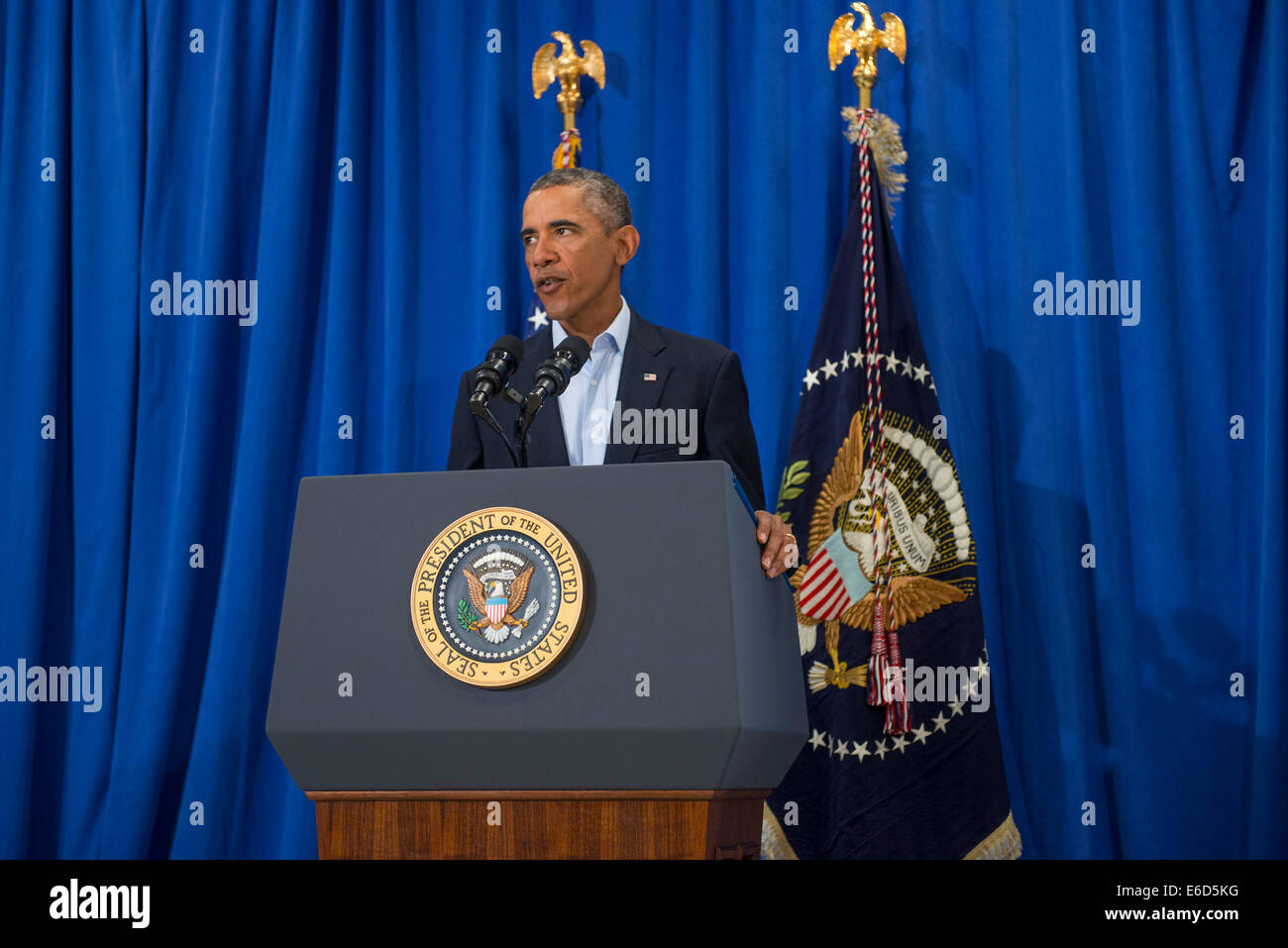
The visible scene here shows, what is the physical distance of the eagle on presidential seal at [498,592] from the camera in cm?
165

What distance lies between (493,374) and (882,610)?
1663mm

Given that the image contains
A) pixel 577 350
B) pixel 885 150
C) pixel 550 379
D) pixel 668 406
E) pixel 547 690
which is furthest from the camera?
pixel 885 150

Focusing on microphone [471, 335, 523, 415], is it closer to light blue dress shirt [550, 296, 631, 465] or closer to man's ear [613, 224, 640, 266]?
light blue dress shirt [550, 296, 631, 465]

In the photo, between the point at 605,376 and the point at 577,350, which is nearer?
the point at 577,350

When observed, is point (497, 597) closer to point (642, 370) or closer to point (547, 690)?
point (547, 690)

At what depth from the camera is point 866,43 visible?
3.49 metres

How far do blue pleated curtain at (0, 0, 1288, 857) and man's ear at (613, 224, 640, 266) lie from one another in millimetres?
861

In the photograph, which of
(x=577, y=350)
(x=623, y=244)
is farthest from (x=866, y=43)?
(x=577, y=350)

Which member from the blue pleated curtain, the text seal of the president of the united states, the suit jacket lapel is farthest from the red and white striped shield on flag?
the text seal of the president of the united states

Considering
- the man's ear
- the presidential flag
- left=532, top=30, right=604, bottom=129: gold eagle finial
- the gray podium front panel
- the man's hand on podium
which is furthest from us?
left=532, top=30, right=604, bottom=129: gold eagle finial

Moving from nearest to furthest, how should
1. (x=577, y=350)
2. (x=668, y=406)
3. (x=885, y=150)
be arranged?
(x=577, y=350), (x=668, y=406), (x=885, y=150)

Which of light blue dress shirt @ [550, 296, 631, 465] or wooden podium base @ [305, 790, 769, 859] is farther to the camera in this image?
light blue dress shirt @ [550, 296, 631, 465]

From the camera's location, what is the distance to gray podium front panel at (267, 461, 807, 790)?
1604 mm
